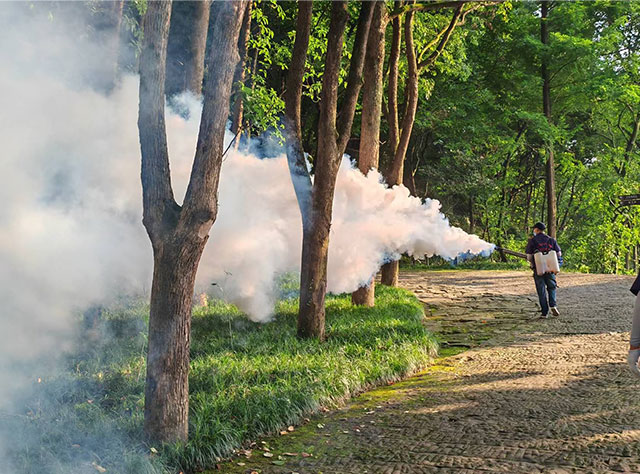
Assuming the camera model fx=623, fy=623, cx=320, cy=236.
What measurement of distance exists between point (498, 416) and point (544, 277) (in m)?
7.43

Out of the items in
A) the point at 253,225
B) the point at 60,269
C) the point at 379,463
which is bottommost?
the point at 379,463

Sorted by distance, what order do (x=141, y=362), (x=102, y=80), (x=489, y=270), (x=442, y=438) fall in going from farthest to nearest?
(x=489, y=270), (x=102, y=80), (x=141, y=362), (x=442, y=438)

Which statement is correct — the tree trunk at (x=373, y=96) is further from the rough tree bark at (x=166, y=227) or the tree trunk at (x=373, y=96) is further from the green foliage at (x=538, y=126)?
the green foliage at (x=538, y=126)

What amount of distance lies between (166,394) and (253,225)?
6902 millimetres

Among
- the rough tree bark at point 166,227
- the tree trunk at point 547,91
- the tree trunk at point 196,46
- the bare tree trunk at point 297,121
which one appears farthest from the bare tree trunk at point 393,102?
the tree trunk at point 547,91

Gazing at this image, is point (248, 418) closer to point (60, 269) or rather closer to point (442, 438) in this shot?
point (442, 438)

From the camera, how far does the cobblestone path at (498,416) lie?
527 cm

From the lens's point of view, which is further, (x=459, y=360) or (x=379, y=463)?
(x=459, y=360)

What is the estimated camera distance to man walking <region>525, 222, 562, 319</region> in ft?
43.4

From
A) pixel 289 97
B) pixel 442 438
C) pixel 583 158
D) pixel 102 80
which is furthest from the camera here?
pixel 583 158

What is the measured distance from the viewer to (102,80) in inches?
364

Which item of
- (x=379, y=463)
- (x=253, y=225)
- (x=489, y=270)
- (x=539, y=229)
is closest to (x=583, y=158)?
(x=489, y=270)

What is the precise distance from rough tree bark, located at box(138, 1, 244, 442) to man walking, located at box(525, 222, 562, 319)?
383 inches

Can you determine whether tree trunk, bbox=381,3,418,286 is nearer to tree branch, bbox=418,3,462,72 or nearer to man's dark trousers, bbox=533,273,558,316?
tree branch, bbox=418,3,462,72
